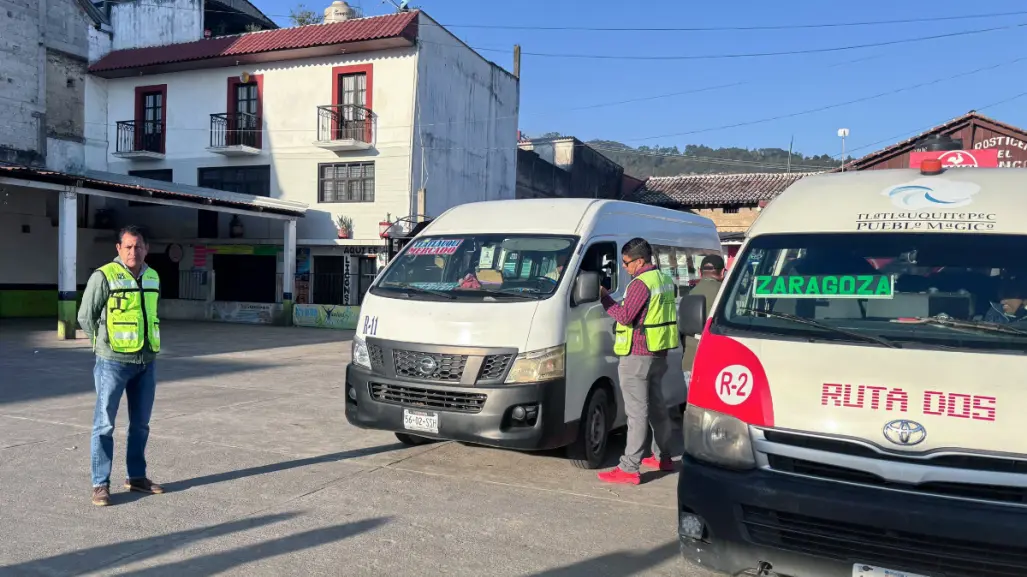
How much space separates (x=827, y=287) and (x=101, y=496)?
487cm

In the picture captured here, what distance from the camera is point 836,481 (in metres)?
3.24

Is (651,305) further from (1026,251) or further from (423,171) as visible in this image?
(423,171)

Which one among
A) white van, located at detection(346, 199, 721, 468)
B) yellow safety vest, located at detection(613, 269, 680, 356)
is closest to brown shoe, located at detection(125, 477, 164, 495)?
white van, located at detection(346, 199, 721, 468)

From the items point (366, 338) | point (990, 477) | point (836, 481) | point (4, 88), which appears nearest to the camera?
point (990, 477)

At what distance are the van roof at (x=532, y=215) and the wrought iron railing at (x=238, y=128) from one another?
19.8 m

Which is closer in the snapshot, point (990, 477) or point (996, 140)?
point (990, 477)

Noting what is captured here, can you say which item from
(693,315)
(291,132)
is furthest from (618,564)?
(291,132)

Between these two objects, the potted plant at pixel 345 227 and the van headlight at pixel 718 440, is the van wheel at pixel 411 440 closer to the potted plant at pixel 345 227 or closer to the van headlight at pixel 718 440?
the van headlight at pixel 718 440

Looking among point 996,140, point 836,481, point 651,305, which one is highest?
point 996,140

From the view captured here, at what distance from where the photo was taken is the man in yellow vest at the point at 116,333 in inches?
201

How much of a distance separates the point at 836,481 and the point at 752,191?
30.8 metres

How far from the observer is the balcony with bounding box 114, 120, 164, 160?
26531 millimetres

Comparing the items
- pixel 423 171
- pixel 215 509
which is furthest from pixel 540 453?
pixel 423 171

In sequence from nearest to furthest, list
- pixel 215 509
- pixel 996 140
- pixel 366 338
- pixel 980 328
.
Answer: pixel 980 328
pixel 215 509
pixel 366 338
pixel 996 140
